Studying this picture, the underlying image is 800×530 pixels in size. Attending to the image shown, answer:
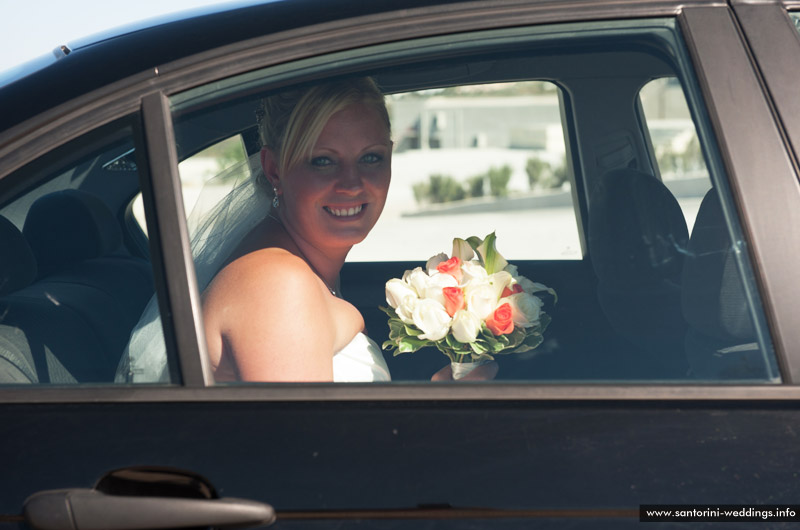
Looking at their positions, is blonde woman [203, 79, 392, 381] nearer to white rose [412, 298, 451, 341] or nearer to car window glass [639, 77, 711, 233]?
white rose [412, 298, 451, 341]

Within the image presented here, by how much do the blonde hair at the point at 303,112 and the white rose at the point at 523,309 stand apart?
1.64 ft

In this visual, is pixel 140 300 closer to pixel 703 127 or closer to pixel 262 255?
A: pixel 262 255

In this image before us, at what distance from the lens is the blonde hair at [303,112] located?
1491mm

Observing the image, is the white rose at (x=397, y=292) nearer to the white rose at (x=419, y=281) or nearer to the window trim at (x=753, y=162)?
the white rose at (x=419, y=281)

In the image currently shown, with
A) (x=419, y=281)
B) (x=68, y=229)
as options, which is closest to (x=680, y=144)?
(x=419, y=281)

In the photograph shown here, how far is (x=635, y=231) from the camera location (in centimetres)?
180

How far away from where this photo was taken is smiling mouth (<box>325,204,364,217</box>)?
1.78 m

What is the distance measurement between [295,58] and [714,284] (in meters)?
0.84

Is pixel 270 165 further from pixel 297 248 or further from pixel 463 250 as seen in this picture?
pixel 463 250

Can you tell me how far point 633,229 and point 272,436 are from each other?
104 centimetres

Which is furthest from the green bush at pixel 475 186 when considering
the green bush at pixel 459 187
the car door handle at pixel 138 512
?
the car door handle at pixel 138 512

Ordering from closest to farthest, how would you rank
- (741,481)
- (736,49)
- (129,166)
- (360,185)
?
1. (741,481)
2. (736,49)
3. (129,166)
4. (360,185)

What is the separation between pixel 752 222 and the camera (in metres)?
1.20

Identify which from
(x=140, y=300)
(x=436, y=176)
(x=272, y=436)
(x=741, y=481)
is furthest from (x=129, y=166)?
(x=436, y=176)
